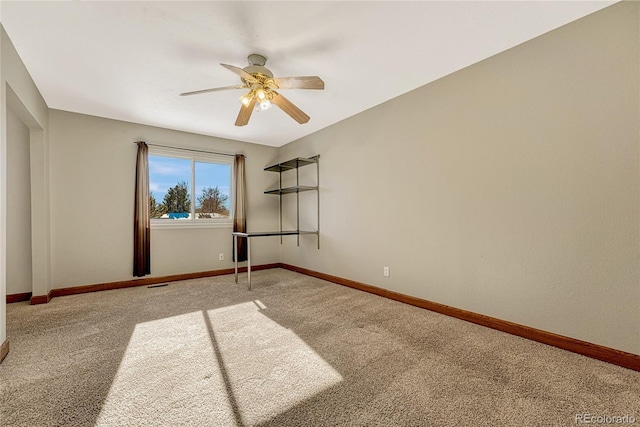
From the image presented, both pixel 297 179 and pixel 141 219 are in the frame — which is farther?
pixel 297 179

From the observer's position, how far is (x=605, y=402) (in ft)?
5.04

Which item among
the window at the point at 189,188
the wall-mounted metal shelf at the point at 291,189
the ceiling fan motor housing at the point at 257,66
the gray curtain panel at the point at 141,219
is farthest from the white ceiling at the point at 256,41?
the wall-mounted metal shelf at the point at 291,189

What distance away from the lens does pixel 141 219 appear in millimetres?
4184

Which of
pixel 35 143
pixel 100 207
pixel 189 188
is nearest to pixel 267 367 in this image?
pixel 100 207

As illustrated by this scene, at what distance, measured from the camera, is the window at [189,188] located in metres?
4.52

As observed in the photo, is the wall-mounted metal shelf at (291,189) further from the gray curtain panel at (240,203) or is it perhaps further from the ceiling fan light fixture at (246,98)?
the ceiling fan light fixture at (246,98)

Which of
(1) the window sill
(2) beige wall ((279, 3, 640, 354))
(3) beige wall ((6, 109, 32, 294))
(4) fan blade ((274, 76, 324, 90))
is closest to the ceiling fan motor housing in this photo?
(4) fan blade ((274, 76, 324, 90))

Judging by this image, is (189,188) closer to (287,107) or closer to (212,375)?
(287,107)

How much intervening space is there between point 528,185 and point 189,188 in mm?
4677

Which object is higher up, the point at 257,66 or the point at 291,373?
the point at 257,66

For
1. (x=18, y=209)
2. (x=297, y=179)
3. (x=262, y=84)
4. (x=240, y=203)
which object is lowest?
(x=18, y=209)

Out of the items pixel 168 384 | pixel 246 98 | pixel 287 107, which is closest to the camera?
pixel 168 384

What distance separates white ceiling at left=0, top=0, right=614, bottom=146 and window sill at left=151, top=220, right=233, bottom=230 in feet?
6.09

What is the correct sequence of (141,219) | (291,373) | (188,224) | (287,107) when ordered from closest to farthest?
(291,373) → (287,107) → (141,219) → (188,224)
